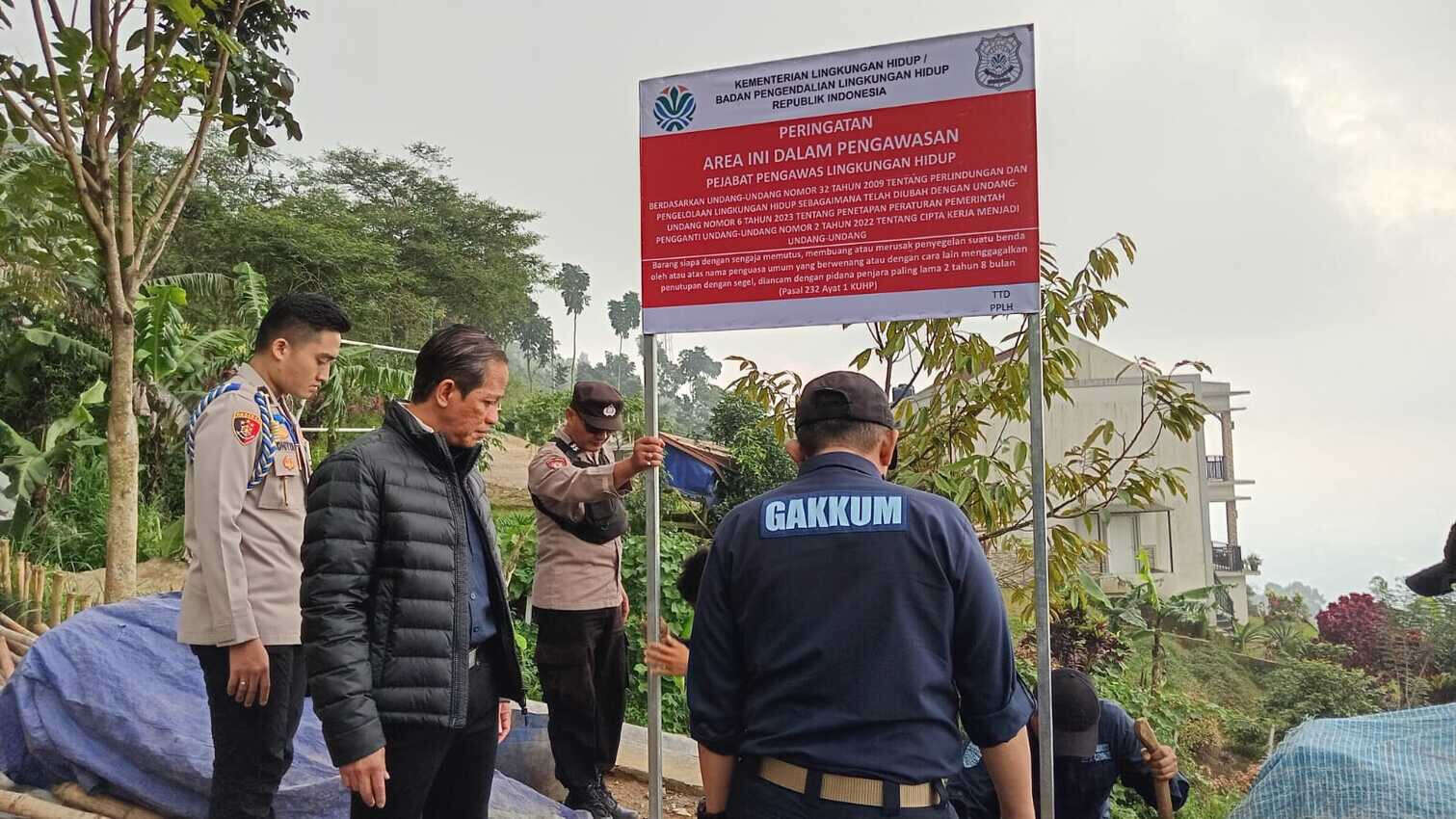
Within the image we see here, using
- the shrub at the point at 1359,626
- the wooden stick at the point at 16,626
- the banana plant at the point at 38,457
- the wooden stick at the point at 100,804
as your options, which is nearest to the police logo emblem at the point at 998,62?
the wooden stick at the point at 100,804

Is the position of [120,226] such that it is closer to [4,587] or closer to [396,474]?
[4,587]

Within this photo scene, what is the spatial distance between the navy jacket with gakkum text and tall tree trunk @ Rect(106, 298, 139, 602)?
480 centimetres

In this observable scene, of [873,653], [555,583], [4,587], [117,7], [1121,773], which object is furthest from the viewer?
[4,587]

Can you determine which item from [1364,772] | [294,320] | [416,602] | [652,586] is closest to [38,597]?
[294,320]

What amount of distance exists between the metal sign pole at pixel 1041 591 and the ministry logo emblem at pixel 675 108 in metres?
1.14

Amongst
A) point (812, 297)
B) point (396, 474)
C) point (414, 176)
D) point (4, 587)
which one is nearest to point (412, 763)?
point (396, 474)

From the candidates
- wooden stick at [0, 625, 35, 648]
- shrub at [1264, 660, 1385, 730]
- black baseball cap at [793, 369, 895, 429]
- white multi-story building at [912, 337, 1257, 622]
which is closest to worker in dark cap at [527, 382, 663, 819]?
black baseball cap at [793, 369, 895, 429]

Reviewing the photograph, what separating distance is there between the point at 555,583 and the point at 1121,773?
205 centimetres

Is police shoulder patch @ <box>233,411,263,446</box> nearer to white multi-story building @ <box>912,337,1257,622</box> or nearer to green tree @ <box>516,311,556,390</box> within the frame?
white multi-story building @ <box>912,337,1257,622</box>

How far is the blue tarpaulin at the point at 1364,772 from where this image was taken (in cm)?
261

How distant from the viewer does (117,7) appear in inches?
218

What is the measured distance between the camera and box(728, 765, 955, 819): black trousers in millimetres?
1846

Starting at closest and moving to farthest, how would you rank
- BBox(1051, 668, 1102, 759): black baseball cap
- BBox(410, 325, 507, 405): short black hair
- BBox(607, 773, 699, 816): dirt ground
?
1. BBox(410, 325, 507, 405): short black hair
2. BBox(1051, 668, 1102, 759): black baseball cap
3. BBox(607, 773, 699, 816): dirt ground

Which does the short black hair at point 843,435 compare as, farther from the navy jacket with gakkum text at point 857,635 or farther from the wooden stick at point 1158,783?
the wooden stick at point 1158,783
